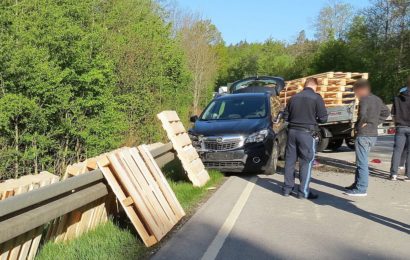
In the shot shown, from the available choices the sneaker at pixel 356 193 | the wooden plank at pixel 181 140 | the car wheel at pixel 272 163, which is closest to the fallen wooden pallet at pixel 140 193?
the wooden plank at pixel 181 140

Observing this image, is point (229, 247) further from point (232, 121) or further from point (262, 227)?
point (232, 121)

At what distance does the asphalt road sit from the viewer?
17.7ft

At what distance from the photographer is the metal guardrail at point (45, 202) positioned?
161 inches

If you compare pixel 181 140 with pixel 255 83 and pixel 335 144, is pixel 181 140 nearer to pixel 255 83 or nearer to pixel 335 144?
pixel 335 144

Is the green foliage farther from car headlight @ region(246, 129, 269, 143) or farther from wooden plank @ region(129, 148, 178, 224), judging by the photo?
car headlight @ region(246, 129, 269, 143)

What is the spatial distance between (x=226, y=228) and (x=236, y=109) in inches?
240

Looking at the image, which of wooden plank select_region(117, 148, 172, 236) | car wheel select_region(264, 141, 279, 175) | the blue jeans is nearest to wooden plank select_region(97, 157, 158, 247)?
wooden plank select_region(117, 148, 172, 236)

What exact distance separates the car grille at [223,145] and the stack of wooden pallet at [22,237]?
565 cm

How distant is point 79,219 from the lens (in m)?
5.90

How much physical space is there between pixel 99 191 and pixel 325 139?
10.3 meters

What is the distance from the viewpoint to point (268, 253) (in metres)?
5.37

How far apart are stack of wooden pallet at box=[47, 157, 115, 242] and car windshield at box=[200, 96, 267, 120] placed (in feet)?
19.3

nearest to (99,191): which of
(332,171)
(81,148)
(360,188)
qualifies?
(360,188)

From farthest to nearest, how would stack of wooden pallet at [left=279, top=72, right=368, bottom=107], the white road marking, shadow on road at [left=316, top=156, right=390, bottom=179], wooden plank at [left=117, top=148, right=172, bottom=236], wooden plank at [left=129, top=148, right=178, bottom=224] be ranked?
stack of wooden pallet at [left=279, top=72, right=368, bottom=107] < shadow on road at [left=316, top=156, right=390, bottom=179] < wooden plank at [left=129, top=148, right=178, bottom=224] < wooden plank at [left=117, top=148, right=172, bottom=236] < the white road marking
